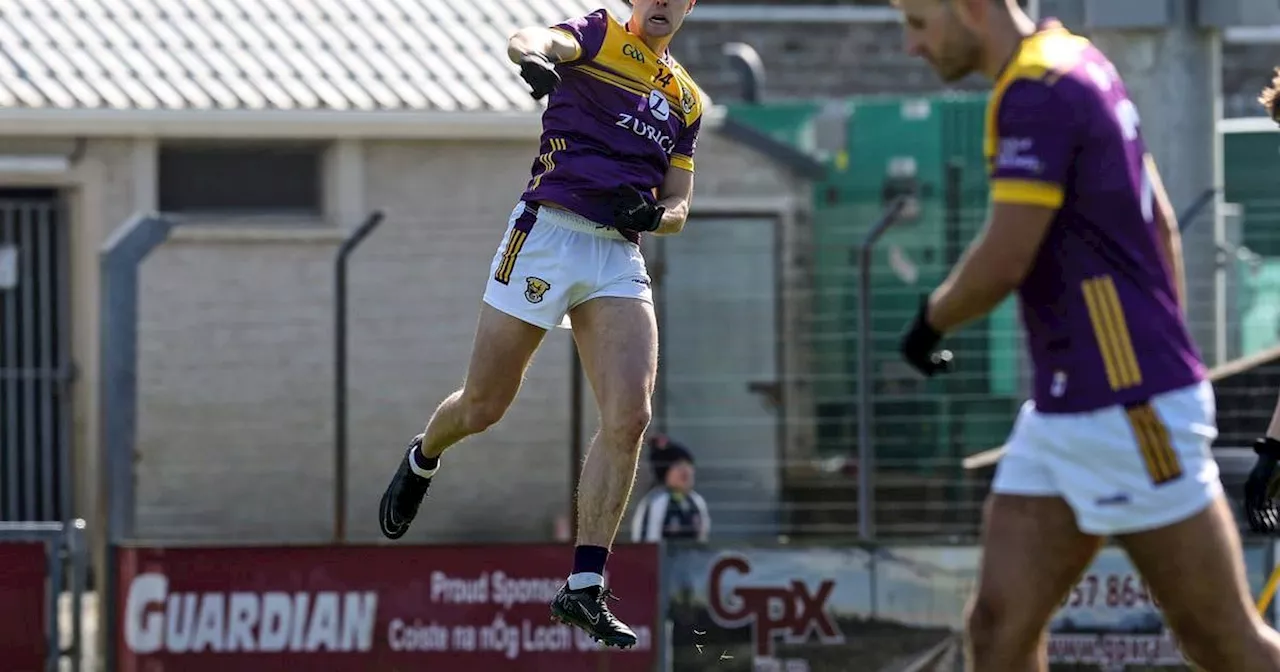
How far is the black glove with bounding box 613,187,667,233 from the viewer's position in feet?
23.5

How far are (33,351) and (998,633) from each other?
11.2m

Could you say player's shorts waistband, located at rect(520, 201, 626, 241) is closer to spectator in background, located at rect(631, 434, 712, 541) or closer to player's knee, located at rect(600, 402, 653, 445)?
player's knee, located at rect(600, 402, 653, 445)

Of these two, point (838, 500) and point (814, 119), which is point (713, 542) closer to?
point (838, 500)

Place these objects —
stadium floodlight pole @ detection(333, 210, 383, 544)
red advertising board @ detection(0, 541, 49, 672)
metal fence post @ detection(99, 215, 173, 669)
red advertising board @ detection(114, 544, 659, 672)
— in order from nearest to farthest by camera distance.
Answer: red advertising board @ detection(0, 541, 49, 672) → red advertising board @ detection(114, 544, 659, 672) → metal fence post @ detection(99, 215, 173, 669) → stadium floodlight pole @ detection(333, 210, 383, 544)

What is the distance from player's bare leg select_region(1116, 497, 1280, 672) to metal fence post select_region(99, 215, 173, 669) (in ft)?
21.2

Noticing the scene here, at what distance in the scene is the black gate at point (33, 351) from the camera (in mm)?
14625

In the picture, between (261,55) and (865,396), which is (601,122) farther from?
(261,55)

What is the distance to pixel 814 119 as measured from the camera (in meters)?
16.5

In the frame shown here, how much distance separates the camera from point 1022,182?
514 cm

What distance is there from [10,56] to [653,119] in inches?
372

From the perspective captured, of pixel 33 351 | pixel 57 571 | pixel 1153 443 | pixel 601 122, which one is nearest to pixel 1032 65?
pixel 1153 443

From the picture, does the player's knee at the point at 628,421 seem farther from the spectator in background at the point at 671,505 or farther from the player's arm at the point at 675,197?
the spectator in background at the point at 671,505

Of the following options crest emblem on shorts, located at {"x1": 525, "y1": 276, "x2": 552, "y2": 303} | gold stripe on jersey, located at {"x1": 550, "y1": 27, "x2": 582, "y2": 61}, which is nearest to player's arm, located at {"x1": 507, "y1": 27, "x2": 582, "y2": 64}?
gold stripe on jersey, located at {"x1": 550, "y1": 27, "x2": 582, "y2": 61}

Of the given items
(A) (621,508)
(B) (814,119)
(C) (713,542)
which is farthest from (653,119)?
(B) (814,119)
